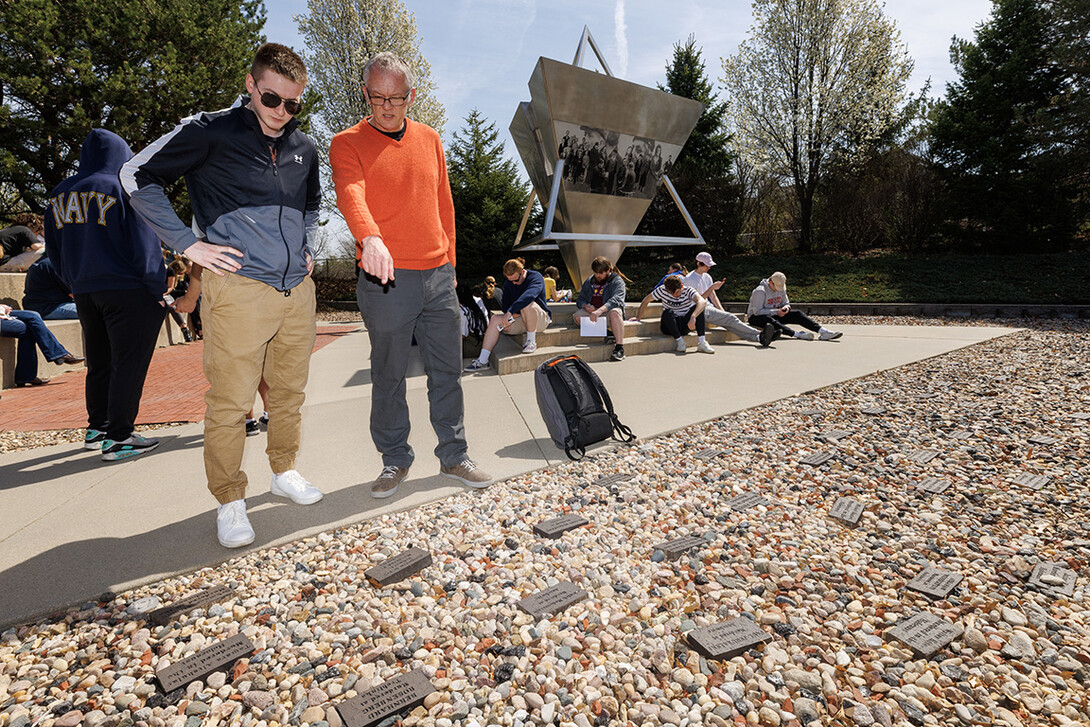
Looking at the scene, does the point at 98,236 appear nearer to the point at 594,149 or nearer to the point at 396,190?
the point at 396,190

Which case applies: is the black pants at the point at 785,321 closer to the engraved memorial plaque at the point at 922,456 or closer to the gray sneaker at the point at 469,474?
the engraved memorial plaque at the point at 922,456

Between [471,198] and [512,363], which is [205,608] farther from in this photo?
[471,198]

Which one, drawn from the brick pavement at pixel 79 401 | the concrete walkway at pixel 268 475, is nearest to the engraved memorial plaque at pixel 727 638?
the concrete walkway at pixel 268 475

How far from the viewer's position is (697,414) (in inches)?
167

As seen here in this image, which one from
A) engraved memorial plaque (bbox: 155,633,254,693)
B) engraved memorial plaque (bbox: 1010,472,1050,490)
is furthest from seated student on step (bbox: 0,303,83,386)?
engraved memorial plaque (bbox: 1010,472,1050,490)

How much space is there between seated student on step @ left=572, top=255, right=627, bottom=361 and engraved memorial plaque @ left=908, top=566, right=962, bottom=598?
16.0 feet

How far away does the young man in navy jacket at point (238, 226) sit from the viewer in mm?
2100

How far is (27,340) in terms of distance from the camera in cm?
574

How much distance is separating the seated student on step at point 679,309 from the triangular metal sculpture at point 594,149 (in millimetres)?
3167

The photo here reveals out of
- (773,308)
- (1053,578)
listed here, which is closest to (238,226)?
(1053,578)

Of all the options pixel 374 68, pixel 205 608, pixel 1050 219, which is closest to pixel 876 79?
pixel 1050 219

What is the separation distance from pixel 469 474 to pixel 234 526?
110 centimetres

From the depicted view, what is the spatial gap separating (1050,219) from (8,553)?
72.4 ft

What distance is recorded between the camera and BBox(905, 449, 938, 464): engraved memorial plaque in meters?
3.12
